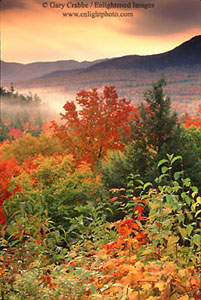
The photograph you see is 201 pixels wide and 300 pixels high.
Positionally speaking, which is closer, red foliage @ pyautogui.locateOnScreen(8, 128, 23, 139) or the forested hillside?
the forested hillside

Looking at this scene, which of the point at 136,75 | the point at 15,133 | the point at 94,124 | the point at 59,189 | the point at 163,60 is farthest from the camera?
the point at 163,60

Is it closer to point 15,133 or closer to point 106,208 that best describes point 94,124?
point 106,208

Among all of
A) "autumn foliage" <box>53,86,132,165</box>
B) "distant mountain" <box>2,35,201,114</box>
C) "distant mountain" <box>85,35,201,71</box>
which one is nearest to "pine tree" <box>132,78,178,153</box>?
"autumn foliage" <box>53,86,132,165</box>

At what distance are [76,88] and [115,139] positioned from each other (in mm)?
116647

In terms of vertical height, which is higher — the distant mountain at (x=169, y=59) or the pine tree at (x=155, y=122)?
the distant mountain at (x=169, y=59)

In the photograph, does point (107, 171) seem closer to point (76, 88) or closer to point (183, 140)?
point (183, 140)

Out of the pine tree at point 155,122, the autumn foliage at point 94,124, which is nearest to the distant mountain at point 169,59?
the autumn foliage at point 94,124

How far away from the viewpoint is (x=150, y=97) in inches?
487

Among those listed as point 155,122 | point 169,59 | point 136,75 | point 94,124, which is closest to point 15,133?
point 94,124

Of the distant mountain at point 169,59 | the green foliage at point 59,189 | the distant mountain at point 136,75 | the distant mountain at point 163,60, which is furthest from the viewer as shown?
the distant mountain at point 169,59

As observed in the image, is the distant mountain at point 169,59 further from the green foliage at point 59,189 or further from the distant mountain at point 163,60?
the green foliage at point 59,189

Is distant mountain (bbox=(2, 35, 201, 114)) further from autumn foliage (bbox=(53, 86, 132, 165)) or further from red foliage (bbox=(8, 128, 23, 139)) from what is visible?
autumn foliage (bbox=(53, 86, 132, 165))

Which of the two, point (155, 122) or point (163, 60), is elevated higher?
point (163, 60)

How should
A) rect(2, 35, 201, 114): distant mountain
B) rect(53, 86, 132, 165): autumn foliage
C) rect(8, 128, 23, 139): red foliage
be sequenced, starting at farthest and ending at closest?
1. rect(2, 35, 201, 114): distant mountain
2. rect(8, 128, 23, 139): red foliage
3. rect(53, 86, 132, 165): autumn foliage
